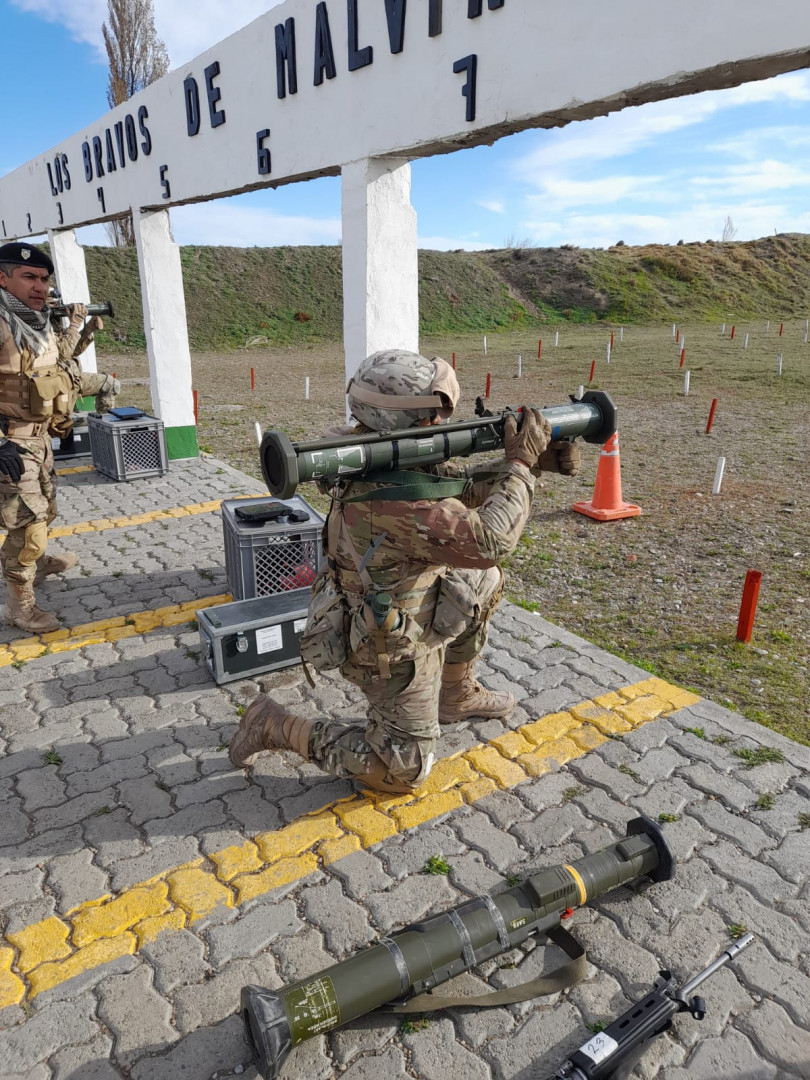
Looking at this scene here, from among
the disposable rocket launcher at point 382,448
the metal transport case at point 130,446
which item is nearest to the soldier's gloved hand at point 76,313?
the metal transport case at point 130,446

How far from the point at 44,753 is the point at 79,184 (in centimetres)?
915

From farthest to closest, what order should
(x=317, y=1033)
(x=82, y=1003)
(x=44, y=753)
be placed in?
(x=44, y=753) < (x=82, y=1003) < (x=317, y=1033)

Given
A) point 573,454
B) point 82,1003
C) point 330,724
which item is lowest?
point 82,1003

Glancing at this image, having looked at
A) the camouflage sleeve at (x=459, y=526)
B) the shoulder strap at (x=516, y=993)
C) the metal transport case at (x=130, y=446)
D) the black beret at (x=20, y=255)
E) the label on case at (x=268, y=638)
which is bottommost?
the shoulder strap at (x=516, y=993)

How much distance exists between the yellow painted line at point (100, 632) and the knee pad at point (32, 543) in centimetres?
50

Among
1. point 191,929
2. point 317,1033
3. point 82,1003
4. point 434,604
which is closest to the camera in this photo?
point 317,1033

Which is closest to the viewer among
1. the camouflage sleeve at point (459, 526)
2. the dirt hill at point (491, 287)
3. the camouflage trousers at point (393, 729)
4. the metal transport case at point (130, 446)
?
the camouflage sleeve at point (459, 526)

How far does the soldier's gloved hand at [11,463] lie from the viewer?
4340mm

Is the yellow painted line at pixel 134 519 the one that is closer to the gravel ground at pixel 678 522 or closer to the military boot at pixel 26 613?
the gravel ground at pixel 678 522

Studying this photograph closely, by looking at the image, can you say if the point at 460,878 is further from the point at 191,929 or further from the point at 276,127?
the point at 276,127

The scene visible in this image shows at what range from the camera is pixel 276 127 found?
17.6ft

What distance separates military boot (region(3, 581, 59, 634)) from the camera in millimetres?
4566

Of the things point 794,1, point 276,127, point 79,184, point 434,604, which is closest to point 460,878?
point 434,604

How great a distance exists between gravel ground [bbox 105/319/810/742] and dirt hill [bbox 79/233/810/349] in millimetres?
13035
